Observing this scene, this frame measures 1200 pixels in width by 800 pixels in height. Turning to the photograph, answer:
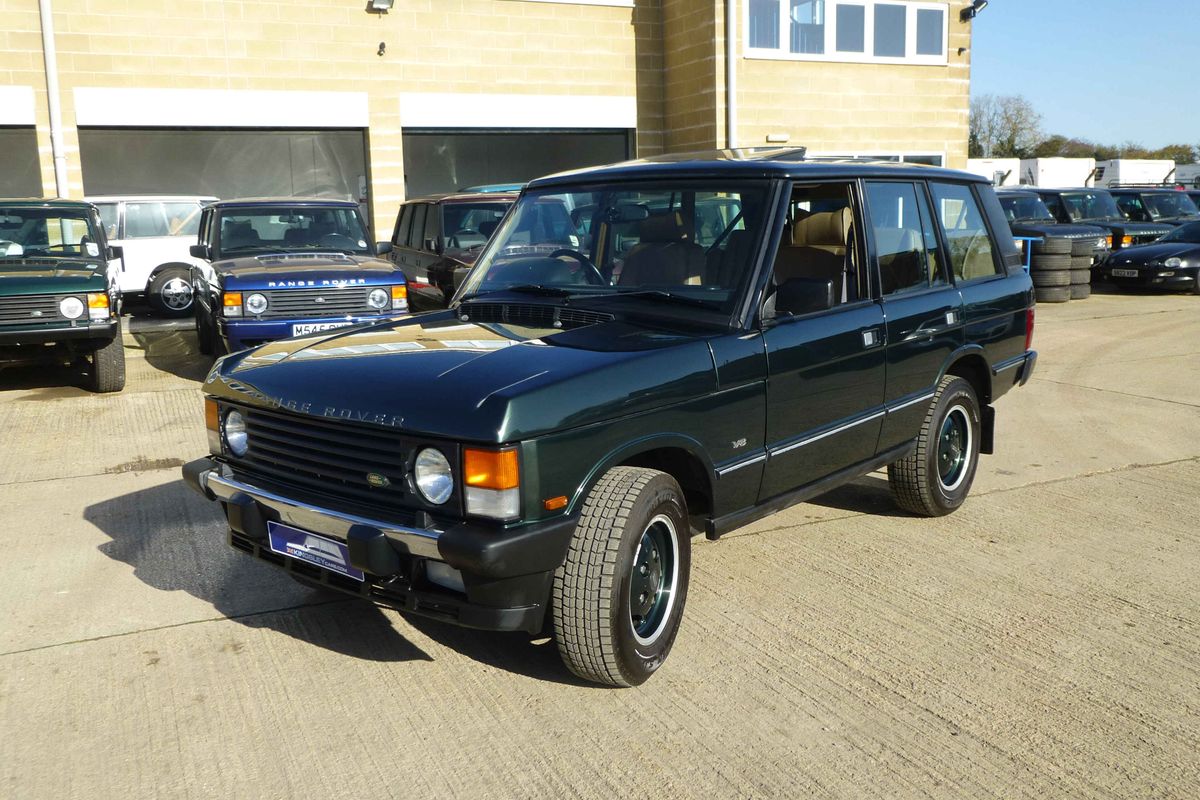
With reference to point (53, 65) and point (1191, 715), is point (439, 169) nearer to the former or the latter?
point (53, 65)

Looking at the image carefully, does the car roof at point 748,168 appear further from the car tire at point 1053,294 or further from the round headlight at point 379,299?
the car tire at point 1053,294

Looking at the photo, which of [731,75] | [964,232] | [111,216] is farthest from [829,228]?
[731,75]

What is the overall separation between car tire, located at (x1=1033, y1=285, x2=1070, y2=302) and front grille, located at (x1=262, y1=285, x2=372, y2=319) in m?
11.6

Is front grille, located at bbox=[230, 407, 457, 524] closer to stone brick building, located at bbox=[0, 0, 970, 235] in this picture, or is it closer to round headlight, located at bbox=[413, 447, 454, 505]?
round headlight, located at bbox=[413, 447, 454, 505]

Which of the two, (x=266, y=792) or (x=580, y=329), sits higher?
(x=580, y=329)

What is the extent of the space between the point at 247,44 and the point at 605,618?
15798mm

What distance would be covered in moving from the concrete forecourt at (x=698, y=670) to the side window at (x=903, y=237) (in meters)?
1.32

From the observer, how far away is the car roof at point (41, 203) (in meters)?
9.96

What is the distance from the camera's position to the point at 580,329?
411 centimetres

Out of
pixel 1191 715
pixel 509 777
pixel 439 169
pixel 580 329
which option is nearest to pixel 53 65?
pixel 439 169

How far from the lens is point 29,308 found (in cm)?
883

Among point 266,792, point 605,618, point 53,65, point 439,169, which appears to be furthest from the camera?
point 439,169

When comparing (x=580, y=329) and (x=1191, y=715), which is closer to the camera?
(x=1191, y=715)

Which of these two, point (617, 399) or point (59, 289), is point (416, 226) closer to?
point (59, 289)
